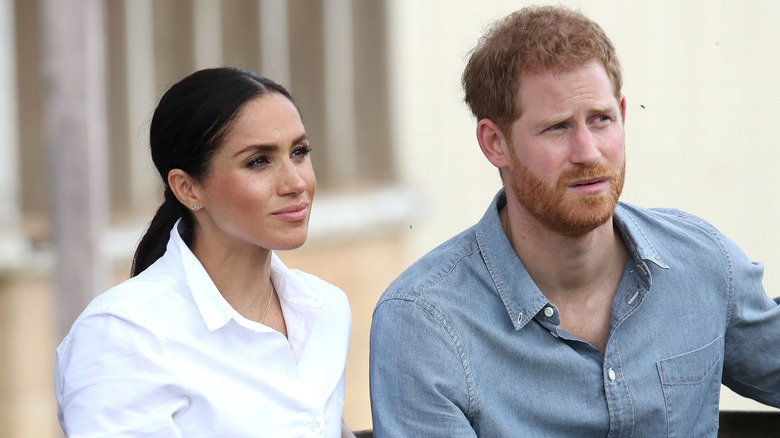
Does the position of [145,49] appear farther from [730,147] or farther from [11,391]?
[730,147]

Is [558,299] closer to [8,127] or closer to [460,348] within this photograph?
[460,348]

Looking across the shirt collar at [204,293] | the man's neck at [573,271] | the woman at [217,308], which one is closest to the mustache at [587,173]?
the man's neck at [573,271]

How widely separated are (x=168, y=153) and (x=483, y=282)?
629 mm

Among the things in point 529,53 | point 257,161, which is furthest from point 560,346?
point 257,161

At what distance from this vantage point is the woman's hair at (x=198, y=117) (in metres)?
2.01

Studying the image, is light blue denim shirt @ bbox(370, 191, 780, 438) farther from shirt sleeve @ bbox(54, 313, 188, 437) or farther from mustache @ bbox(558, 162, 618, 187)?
shirt sleeve @ bbox(54, 313, 188, 437)

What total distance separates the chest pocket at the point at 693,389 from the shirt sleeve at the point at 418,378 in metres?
0.39

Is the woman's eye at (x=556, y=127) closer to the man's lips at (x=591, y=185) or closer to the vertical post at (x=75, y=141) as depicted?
the man's lips at (x=591, y=185)

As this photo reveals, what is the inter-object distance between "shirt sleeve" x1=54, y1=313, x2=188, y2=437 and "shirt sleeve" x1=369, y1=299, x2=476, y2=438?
14.4 inches

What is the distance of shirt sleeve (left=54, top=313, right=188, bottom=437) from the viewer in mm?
1791

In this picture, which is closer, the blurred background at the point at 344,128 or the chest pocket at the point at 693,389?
the chest pocket at the point at 693,389

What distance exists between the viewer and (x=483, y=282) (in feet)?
7.00

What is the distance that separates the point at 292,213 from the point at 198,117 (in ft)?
0.79

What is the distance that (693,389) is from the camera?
7.04 ft
